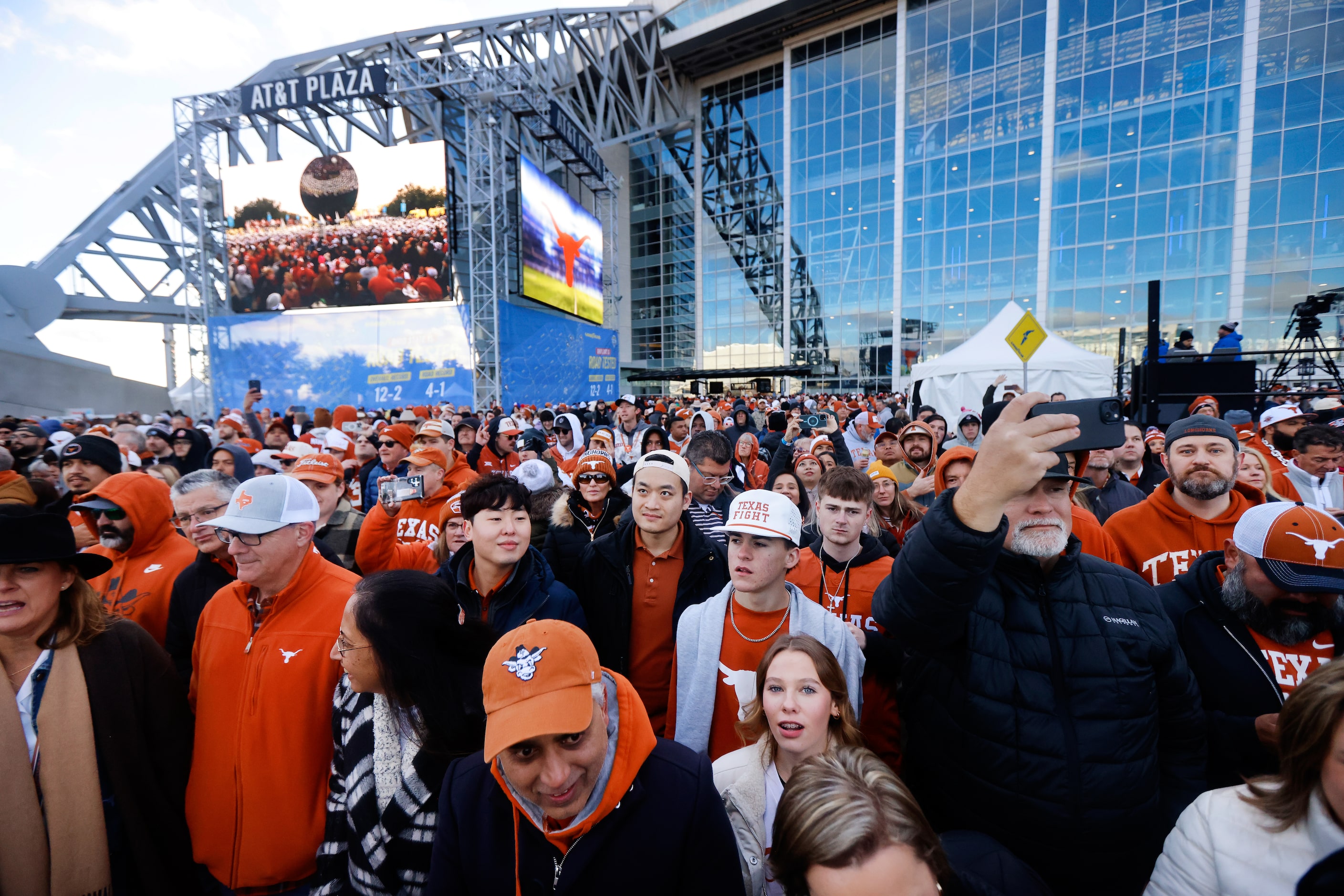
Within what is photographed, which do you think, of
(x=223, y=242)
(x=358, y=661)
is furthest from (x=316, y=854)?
(x=223, y=242)

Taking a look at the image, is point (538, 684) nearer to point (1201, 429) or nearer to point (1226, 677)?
point (1226, 677)

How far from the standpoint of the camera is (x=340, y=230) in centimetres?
2114

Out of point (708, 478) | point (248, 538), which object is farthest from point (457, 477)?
point (248, 538)

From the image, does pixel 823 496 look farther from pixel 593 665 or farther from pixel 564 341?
pixel 564 341

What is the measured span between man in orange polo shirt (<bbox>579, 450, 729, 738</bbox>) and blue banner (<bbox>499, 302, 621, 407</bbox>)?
18.0 metres

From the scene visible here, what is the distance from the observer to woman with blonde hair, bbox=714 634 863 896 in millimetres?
1888

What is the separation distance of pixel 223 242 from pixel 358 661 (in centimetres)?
2825

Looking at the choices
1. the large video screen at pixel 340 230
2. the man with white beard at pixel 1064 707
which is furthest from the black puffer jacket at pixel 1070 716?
the large video screen at pixel 340 230

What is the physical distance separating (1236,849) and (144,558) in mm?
4547

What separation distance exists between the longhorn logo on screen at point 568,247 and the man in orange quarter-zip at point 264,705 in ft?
75.0

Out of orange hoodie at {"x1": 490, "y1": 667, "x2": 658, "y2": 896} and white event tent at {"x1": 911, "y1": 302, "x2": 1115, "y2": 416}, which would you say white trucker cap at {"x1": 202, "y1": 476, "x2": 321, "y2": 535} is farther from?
white event tent at {"x1": 911, "y1": 302, "x2": 1115, "y2": 416}

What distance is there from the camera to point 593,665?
1.47 meters

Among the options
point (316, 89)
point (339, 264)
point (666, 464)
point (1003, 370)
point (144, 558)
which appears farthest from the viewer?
point (339, 264)

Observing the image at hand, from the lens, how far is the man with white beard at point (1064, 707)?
179 centimetres
